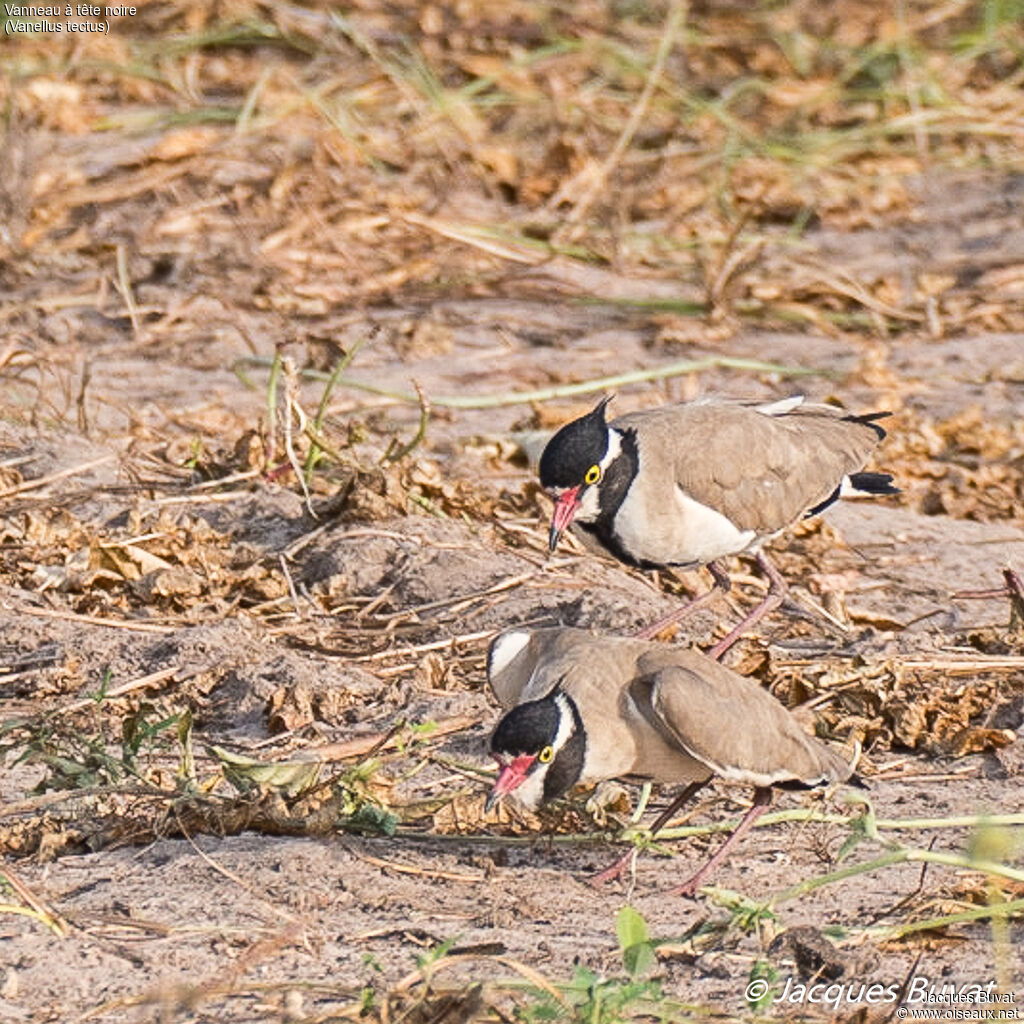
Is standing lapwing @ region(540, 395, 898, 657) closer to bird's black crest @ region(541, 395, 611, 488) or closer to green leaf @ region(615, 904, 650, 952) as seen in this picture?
bird's black crest @ region(541, 395, 611, 488)

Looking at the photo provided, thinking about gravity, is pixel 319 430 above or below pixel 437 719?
above

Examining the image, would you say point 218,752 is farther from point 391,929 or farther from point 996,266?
point 996,266

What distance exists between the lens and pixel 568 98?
10602mm

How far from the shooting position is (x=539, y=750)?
4344mm

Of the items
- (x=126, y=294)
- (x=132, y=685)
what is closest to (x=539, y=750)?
(x=132, y=685)

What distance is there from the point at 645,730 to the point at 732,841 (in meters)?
0.31

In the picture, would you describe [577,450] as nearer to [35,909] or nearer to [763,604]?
[763,604]

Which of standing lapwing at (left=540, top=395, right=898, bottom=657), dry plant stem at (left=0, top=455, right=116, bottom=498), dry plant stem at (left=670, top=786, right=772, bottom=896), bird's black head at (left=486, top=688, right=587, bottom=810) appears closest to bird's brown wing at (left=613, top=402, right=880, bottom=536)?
standing lapwing at (left=540, top=395, right=898, bottom=657)

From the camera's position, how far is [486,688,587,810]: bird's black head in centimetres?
434

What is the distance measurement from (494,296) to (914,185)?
2.65 meters

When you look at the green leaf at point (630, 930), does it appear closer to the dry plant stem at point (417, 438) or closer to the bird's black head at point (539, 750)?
the bird's black head at point (539, 750)

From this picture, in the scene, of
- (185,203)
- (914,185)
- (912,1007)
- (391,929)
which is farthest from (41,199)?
(912,1007)

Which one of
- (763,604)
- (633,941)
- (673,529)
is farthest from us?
(763,604)

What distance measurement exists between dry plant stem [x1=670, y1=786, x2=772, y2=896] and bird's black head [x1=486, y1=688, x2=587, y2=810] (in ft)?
1.12
